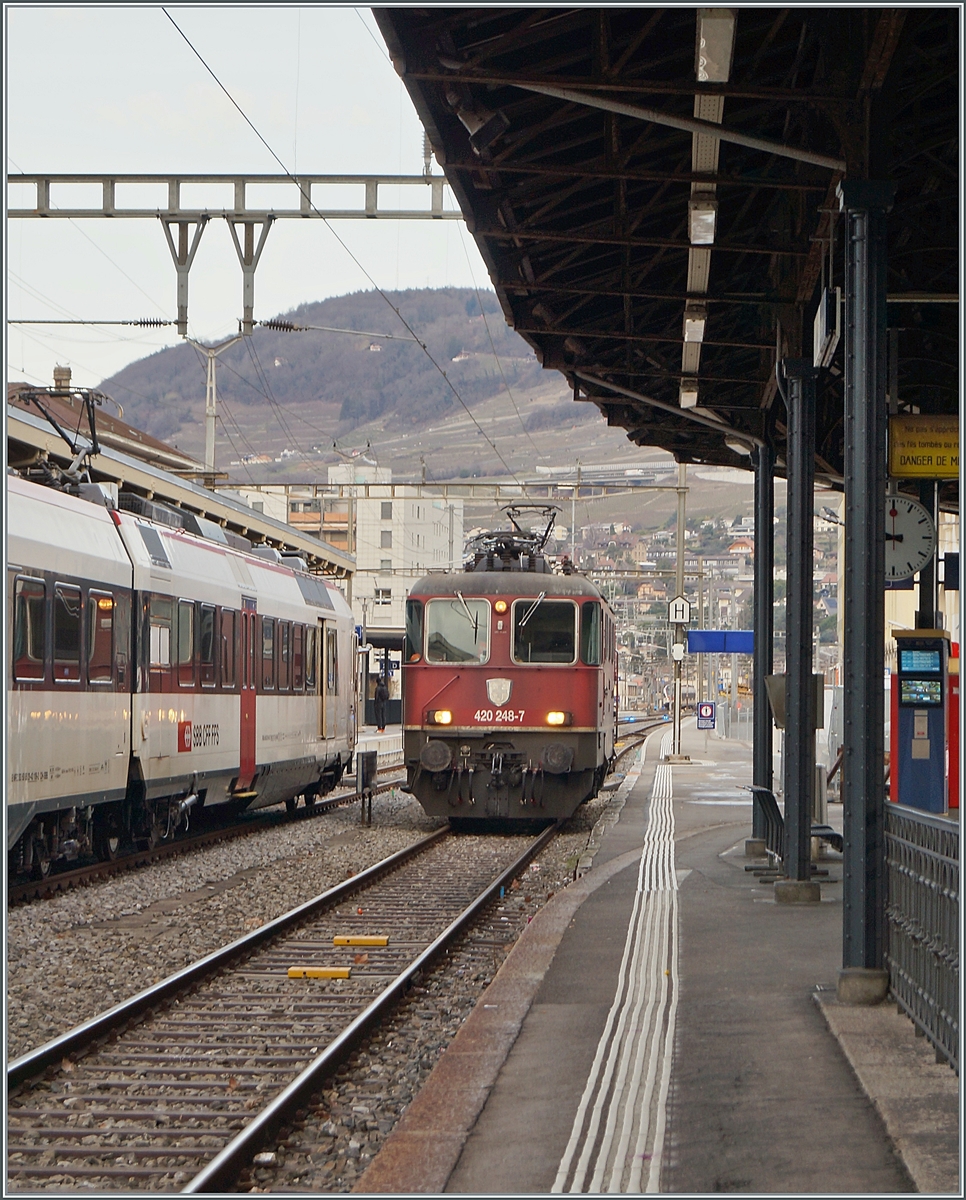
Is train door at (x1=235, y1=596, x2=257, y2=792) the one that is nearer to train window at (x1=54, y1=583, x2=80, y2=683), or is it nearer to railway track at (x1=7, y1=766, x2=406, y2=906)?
railway track at (x1=7, y1=766, x2=406, y2=906)

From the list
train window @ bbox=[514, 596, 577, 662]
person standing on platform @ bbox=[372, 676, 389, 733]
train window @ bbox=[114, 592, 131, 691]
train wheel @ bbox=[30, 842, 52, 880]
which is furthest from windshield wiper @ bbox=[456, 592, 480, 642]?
person standing on platform @ bbox=[372, 676, 389, 733]

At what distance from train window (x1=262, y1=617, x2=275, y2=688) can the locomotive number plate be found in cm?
295

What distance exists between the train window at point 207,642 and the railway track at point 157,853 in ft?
6.17

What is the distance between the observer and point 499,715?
1877cm

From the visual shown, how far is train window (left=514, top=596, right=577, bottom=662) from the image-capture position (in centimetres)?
1908

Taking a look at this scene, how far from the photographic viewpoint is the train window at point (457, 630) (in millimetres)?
19156

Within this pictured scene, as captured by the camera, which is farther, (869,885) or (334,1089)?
(869,885)

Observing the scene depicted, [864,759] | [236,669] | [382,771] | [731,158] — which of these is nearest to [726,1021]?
[864,759]

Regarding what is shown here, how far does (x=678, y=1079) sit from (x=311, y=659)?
16489 mm

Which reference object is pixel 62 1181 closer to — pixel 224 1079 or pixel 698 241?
pixel 224 1079

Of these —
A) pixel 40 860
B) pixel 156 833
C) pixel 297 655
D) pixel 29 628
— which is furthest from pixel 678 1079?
pixel 297 655

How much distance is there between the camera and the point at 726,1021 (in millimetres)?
7527

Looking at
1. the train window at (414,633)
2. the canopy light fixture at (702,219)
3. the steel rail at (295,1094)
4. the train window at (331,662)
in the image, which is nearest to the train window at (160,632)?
the train window at (414,633)

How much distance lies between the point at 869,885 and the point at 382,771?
25.9 meters
